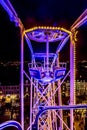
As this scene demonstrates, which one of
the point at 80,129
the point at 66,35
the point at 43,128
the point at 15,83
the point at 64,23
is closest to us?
the point at 64,23

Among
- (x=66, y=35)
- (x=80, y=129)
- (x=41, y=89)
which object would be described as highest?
(x=66, y=35)

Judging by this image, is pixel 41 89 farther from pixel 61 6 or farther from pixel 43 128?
pixel 61 6

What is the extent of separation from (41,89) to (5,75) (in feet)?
27.4

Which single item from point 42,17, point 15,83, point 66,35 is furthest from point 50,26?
point 15,83

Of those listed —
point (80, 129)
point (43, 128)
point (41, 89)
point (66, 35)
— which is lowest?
point (80, 129)

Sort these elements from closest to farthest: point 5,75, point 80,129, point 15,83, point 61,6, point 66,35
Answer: point 61,6 → point 66,35 → point 80,129 → point 5,75 → point 15,83

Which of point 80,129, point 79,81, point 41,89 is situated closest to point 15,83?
point 79,81

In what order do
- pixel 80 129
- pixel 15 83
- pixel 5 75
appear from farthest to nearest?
pixel 15 83
pixel 5 75
pixel 80 129

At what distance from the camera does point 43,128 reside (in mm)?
5758

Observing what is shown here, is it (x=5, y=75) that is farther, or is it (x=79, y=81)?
(x=79, y=81)

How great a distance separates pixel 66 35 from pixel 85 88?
36.8 ft

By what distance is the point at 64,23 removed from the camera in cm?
450

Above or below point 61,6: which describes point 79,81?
below

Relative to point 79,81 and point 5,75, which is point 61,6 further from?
point 79,81
